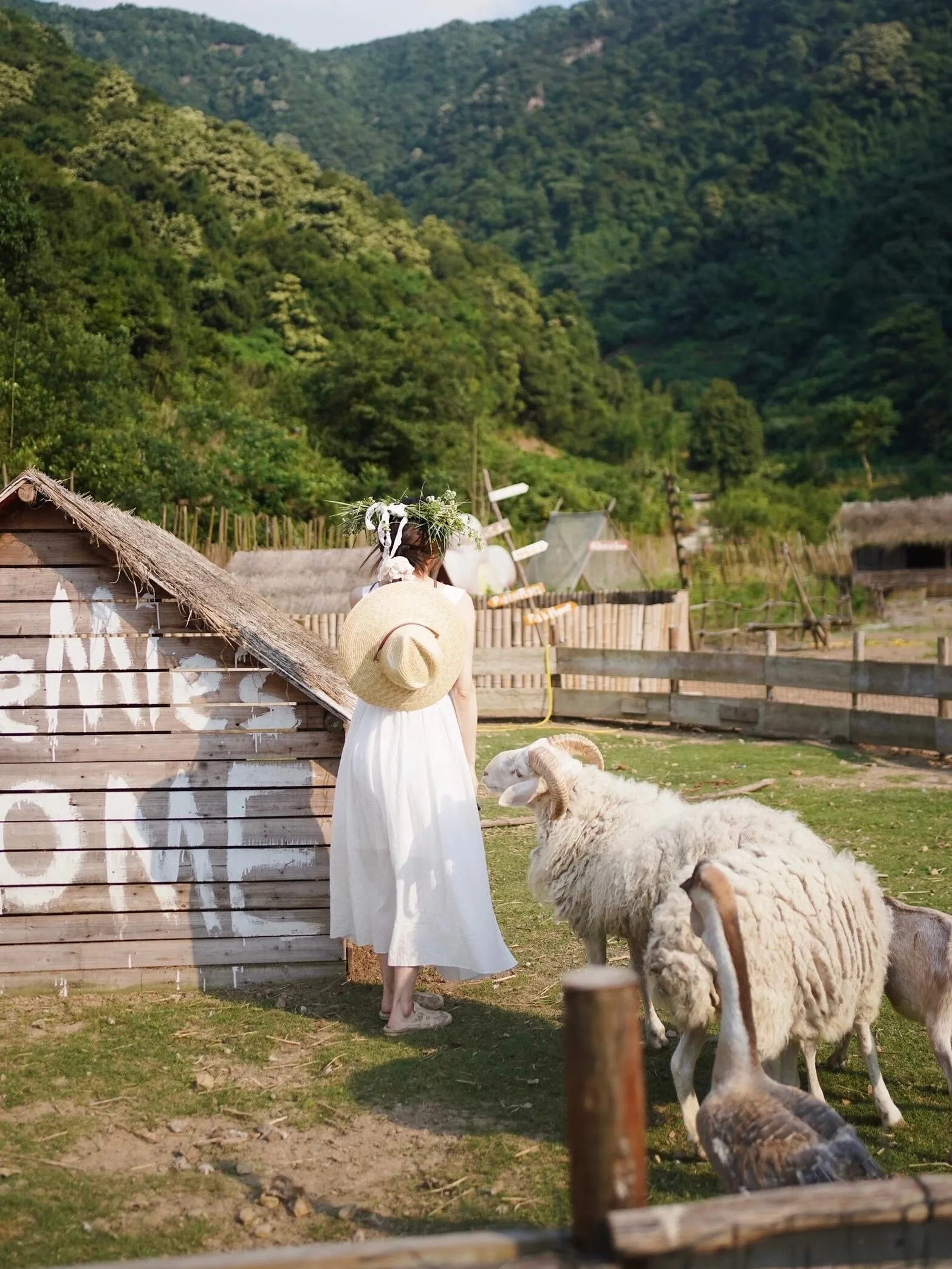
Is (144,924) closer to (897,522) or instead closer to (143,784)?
(143,784)

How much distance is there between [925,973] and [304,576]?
59.5 feet

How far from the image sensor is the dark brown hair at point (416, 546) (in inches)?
220

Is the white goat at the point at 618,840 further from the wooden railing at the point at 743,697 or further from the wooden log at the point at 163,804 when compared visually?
the wooden railing at the point at 743,697

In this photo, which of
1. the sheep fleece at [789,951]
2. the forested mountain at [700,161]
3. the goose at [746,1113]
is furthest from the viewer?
the forested mountain at [700,161]

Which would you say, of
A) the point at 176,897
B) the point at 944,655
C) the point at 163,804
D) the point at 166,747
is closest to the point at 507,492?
the point at 944,655

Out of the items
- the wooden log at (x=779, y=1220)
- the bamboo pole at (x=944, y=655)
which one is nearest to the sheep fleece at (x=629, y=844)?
the wooden log at (x=779, y=1220)

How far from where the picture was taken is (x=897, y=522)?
41.0 metres

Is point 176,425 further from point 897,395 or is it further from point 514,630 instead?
point 897,395

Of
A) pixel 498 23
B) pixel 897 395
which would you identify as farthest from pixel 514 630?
pixel 498 23

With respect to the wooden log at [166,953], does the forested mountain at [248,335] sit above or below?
above

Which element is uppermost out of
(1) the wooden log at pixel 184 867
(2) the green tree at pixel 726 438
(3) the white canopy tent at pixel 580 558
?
(2) the green tree at pixel 726 438

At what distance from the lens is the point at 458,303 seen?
5994 cm

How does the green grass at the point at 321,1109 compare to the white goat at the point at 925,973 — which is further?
the white goat at the point at 925,973

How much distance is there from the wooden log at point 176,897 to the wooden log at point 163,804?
29 cm
